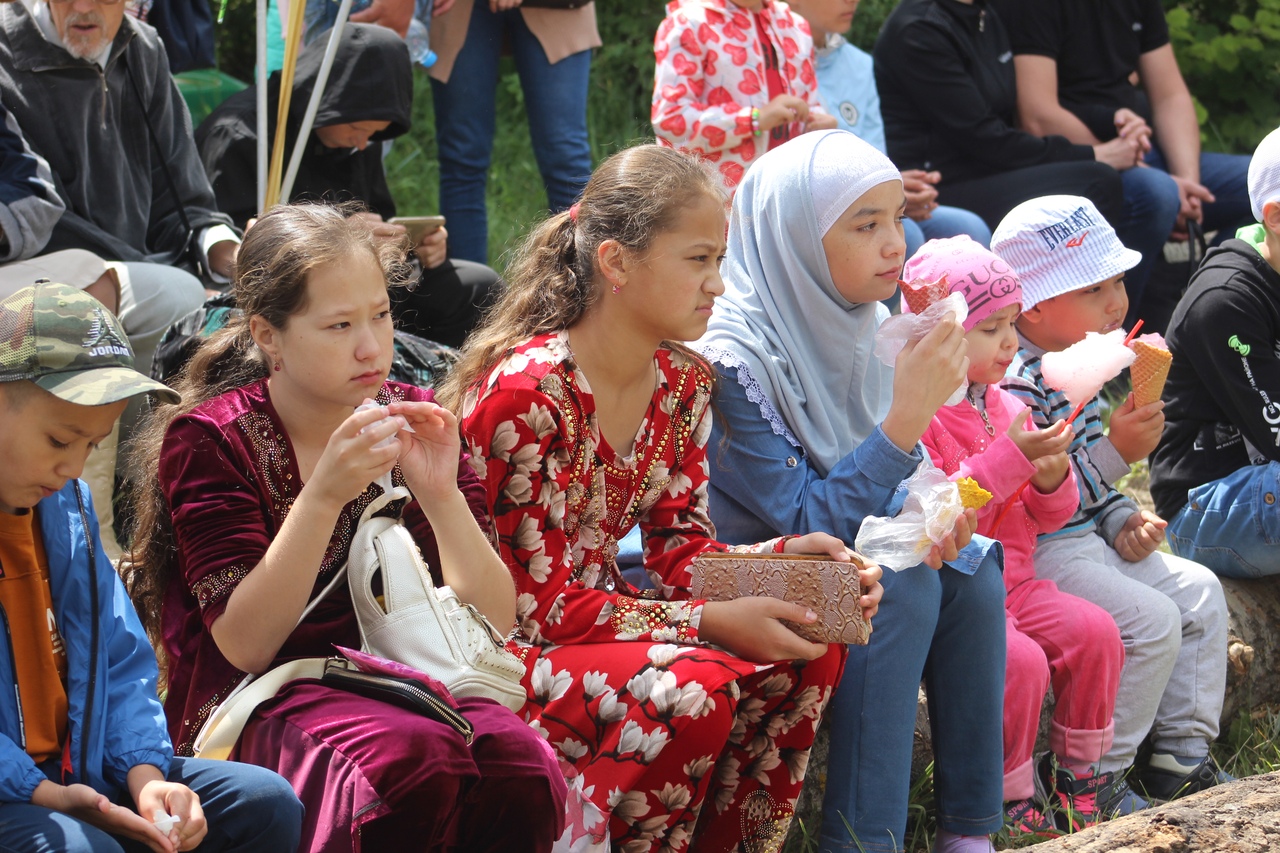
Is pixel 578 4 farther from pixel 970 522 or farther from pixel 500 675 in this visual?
pixel 500 675

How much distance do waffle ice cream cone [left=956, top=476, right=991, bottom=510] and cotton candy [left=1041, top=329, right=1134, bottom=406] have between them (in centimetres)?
70

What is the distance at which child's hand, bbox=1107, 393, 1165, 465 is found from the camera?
362cm

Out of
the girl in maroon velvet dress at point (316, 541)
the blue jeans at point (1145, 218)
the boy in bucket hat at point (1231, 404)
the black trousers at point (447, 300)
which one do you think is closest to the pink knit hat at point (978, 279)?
the boy in bucket hat at point (1231, 404)

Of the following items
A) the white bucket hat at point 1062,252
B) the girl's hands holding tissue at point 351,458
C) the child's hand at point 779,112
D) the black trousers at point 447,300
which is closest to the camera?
the girl's hands holding tissue at point 351,458

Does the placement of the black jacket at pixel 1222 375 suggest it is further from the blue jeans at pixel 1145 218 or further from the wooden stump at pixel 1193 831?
the blue jeans at pixel 1145 218

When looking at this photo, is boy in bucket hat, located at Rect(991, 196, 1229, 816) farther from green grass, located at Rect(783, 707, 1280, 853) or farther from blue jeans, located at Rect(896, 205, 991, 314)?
blue jeans, located at Rect(896, 205, 991, 314)

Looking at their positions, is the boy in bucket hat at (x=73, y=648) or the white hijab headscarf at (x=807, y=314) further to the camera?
the white hijab headscarf at (x=807, y=314)

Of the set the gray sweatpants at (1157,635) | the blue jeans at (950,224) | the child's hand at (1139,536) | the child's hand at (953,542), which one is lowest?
the gray sweatpants at (1157,635)

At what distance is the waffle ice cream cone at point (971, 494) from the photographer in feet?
9.43

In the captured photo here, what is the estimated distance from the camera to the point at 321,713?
7.35 feet

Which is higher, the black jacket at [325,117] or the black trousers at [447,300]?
the black jacket at [325,117]

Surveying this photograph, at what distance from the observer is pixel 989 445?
10.7 ft

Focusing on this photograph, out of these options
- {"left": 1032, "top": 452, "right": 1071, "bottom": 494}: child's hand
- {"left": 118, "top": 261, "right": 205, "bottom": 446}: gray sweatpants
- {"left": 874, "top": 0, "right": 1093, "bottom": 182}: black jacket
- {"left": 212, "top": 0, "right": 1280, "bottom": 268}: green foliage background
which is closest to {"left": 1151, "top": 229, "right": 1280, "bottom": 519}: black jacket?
{"left": 1032, "top": 452, "right": 1071, "bottom": 494}: child's hand

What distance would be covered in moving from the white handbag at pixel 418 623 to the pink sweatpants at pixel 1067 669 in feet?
4.59
